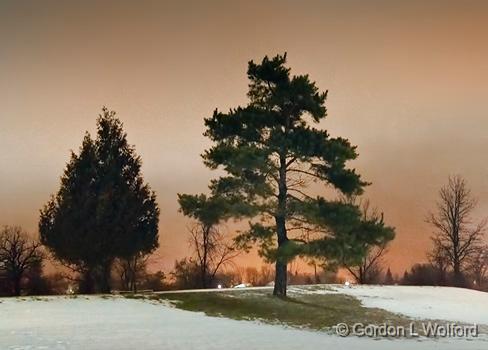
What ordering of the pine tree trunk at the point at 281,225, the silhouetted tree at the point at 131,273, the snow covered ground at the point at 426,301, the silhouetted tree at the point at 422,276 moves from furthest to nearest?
the silhouetted tree at the point at 422,276 < the silhouetted tree at the point at 131,273 < the snow covered ground at the point at 426,301 < the pine tree trunk at the point at 281,225

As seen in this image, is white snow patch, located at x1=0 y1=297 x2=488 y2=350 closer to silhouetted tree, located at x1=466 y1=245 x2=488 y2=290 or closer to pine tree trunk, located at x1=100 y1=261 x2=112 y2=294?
pine tree trunk, located at x1=100 y1=261 x2=112 y2=294

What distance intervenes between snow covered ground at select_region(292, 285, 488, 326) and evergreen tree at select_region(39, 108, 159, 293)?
1044 centimetres

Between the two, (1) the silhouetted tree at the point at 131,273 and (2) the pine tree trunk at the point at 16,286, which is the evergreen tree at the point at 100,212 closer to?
(2) the pine tree trunk at the point at 16,286

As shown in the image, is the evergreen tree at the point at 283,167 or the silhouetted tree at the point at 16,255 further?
the silhouetted tree at the point at 16,255

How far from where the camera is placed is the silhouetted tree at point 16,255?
44281 mm

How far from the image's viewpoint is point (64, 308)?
2150cm

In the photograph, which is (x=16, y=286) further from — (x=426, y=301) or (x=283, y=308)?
(x=426, y=301)

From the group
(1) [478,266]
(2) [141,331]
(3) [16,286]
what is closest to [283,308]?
(2) [141,331]

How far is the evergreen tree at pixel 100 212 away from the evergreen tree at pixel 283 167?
23.8ft

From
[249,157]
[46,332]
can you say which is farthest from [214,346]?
[249,157]

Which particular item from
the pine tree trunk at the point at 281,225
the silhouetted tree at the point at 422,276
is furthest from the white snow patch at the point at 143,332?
the silhouetted tree at the point at 422,276

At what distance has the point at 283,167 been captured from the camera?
26.5 m

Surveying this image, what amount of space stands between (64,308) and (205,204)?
7.70m

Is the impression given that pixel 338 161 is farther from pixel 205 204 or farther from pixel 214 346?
pixel 214 346
